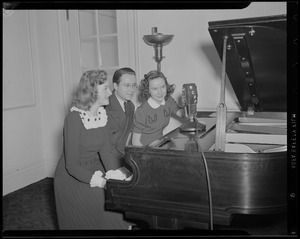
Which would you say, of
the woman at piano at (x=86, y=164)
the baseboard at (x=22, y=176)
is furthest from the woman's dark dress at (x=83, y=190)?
the baseboard at (x=22, y=176)

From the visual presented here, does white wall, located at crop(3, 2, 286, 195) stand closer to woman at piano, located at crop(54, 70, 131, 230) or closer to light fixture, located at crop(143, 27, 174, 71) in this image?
light fixture, located at crop(143, 27, 174, 71)

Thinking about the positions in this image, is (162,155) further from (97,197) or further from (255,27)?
(255,27)

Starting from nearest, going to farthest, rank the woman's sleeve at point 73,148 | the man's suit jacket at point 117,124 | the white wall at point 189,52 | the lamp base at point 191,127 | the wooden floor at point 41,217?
the woman's sleeve at point 73,148 → the lamp base at point 191,127 → the man's suit jacket at point 117,124 → the wooden floor at point 41,217 → the white wall at point 189,52

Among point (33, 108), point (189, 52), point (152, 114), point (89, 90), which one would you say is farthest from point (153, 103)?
point (33, 108)

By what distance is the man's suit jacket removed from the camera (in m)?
1.47

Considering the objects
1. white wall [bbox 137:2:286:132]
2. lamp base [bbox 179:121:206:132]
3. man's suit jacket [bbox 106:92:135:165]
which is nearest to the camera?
lamp base [bbox 179:121:206:132]

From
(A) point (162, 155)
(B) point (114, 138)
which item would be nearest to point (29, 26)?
(B) point (114, 138)

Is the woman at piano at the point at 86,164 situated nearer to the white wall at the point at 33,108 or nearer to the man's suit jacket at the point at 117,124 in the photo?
the man's suit jacket at the point at 117,124

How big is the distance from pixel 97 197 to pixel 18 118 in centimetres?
127

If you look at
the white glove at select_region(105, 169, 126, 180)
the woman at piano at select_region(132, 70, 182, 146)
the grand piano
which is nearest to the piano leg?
the grand piano

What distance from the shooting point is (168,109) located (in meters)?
1.58

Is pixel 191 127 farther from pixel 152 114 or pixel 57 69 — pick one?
pixel 57 69

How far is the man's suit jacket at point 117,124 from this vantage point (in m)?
1.47

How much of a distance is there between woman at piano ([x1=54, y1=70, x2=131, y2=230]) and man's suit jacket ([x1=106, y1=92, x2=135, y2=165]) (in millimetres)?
172
